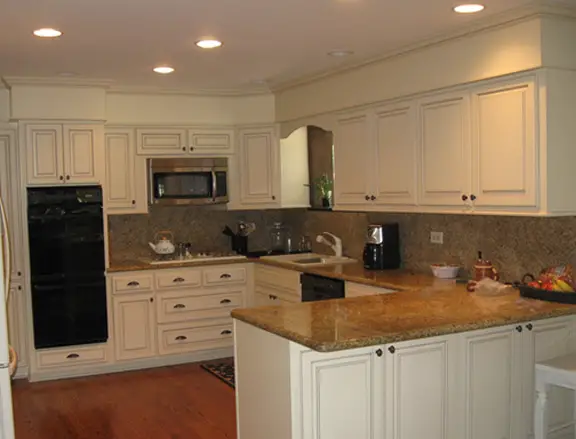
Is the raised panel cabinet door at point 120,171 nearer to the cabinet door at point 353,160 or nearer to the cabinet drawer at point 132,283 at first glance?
the cabinet drawer at point 132,283

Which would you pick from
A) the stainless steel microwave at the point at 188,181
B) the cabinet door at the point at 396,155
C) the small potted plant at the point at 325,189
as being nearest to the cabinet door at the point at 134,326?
the stainless steel microwave at the point at 188,181

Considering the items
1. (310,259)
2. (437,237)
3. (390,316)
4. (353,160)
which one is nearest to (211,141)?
(310,259)

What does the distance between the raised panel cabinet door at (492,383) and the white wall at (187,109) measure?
12.1 feet

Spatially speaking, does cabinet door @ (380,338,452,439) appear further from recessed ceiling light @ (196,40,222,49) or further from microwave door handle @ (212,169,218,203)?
microwave door handle @ (212,169,218,203)

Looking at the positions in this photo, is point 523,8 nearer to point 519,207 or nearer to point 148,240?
point 519,207

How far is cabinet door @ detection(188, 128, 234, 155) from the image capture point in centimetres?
650

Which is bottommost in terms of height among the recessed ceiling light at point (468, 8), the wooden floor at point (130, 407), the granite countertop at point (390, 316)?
the wooden floor at point (130, 407)

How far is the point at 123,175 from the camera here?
20.6ft

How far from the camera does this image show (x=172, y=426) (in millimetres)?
4613

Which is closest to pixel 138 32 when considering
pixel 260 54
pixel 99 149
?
pixel 260 54

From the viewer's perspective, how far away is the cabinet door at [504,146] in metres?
3.83

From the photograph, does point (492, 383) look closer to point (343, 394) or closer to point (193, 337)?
point (343, 394)

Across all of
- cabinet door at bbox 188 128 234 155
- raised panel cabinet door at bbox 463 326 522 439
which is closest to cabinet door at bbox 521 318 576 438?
raised panel cabinet door at bbox 463 326 522 439

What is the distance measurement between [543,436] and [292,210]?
4.05m
